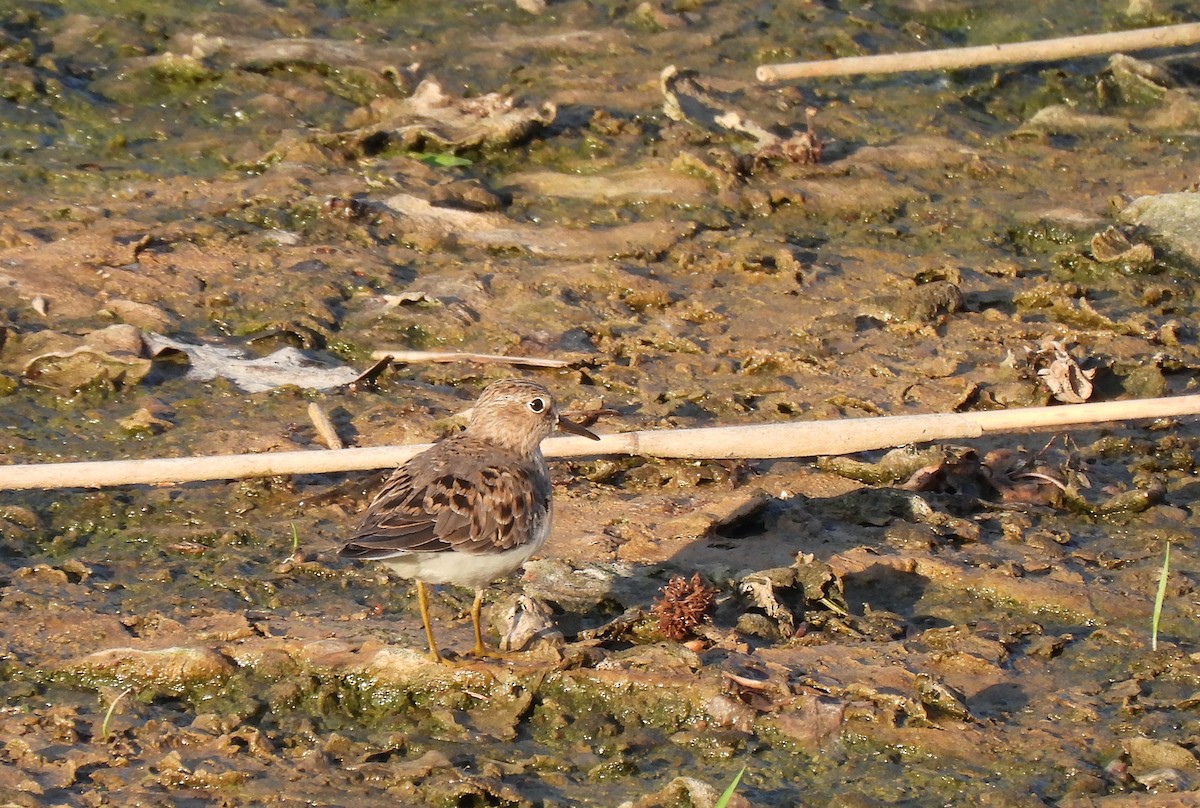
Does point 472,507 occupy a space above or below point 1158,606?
above

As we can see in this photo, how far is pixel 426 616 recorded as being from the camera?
21.6 ft

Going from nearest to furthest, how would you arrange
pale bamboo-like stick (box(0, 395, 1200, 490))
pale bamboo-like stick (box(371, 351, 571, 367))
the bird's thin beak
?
pale bamboo-like stick (box(0, 395, 1200, 490))
the bird's thin beak
pale bamboo-like stick (box(371, 351, 571, 367))

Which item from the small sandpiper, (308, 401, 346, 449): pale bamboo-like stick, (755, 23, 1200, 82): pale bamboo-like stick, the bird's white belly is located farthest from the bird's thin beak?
(755, 23, 1200, 82): pale bamboo-like stick

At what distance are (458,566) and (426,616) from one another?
0.85ft

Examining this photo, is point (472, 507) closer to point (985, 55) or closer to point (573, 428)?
point (573, 428)

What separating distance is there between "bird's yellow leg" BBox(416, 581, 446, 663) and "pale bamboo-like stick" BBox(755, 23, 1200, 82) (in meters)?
6.76

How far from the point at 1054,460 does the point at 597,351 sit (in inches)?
108

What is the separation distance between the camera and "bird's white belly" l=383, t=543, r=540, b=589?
6480 millimetres

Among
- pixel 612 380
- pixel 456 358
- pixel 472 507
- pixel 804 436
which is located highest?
pixel 472 507

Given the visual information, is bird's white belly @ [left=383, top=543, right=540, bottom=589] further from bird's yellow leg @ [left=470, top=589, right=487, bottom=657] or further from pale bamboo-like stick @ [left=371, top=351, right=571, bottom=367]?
pale bamboo-like stick @ [left=371, top=351, right=571, bottom=367]

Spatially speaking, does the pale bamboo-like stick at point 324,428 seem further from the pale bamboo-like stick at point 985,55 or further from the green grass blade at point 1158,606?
the pale bamboo-like stick at point 985,55

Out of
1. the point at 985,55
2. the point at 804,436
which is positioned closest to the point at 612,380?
the point at 804,436

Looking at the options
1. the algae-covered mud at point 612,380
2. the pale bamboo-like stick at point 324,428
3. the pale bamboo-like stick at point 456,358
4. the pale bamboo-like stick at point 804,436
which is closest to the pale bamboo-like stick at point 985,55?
the algae-covered mud at point 612,380

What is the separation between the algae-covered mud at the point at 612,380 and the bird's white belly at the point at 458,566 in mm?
259
